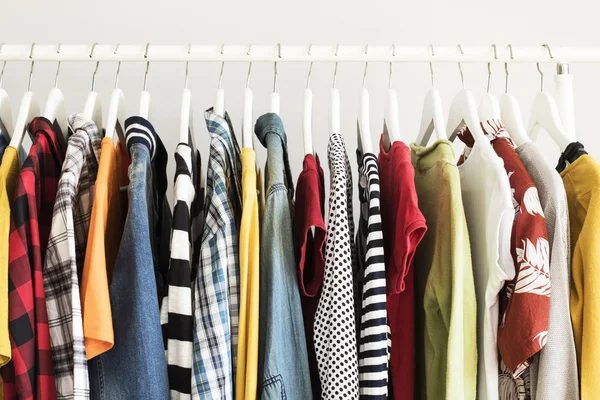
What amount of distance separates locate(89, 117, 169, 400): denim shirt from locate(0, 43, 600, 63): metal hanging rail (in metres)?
0.30

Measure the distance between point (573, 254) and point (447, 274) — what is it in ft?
0.61

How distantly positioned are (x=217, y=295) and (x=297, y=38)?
0.77m

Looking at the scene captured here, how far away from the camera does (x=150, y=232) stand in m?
0.93

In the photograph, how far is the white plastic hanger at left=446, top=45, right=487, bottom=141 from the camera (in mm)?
995

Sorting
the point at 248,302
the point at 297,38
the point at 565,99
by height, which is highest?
the point at 297,38

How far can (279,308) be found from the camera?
883mm

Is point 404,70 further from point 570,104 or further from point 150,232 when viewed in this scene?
point 150,232

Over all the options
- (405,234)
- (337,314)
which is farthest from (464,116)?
(337,314)

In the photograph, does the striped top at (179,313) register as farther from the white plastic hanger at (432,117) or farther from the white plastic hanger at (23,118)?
the white plastic hanger at (432,117)

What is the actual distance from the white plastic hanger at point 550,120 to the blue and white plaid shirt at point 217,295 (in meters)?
0.52

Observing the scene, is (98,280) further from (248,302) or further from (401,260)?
(401,260)

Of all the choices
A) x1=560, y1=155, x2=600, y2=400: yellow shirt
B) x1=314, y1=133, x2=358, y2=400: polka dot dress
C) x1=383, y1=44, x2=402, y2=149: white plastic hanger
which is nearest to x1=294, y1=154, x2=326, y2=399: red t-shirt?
x1=314, y1=133, x2=358, y2=400: polka dot dress

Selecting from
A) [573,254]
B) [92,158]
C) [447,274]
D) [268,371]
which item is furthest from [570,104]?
[92,158]

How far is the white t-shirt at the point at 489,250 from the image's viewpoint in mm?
883
